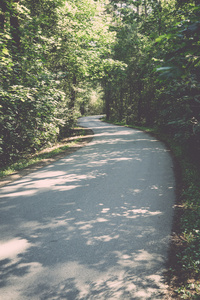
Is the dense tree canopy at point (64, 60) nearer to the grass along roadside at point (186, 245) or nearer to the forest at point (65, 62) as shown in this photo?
the forest at point (65, 62)

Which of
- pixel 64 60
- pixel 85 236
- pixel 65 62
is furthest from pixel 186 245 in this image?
pixel 65 62

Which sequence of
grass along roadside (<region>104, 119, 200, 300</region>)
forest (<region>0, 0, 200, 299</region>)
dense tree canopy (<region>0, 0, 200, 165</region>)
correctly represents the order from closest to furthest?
1. grass along roadside (<region>104, 119, 200, 300</region>)
2. forest (<region>0, 0, 200, 299</region>)
3. dense tree canopy (<region>0, 0, 200, 165</region>)

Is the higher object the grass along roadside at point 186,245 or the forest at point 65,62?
the forest at point 65,62

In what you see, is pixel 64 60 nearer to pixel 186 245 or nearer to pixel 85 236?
pixel 85 236

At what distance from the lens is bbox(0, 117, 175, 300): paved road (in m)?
2.53

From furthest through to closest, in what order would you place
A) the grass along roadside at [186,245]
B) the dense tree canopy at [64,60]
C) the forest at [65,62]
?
the dense tree canopy at [64,60], the forest at [65,62], the grass along roadside at [186,245]

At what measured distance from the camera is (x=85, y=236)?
3482mm

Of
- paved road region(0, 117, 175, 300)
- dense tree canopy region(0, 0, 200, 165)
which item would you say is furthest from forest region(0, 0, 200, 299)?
paved road region(0, 117, 175, 300)

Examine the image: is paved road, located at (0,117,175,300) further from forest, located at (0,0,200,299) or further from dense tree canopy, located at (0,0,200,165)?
dense tree canopy, located at (0,0,200,165)

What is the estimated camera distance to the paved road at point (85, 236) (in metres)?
2.53

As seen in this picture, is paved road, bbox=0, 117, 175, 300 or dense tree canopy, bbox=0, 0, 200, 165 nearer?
paved road, bbox=0, 117, 175, 300

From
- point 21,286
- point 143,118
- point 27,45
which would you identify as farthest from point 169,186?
point 143,118

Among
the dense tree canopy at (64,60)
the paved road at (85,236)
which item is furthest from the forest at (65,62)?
the paved road at (85,236)

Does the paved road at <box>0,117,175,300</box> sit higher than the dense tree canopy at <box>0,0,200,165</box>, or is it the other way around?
the dense tree canopy at <box>0,0,200,165</box>
